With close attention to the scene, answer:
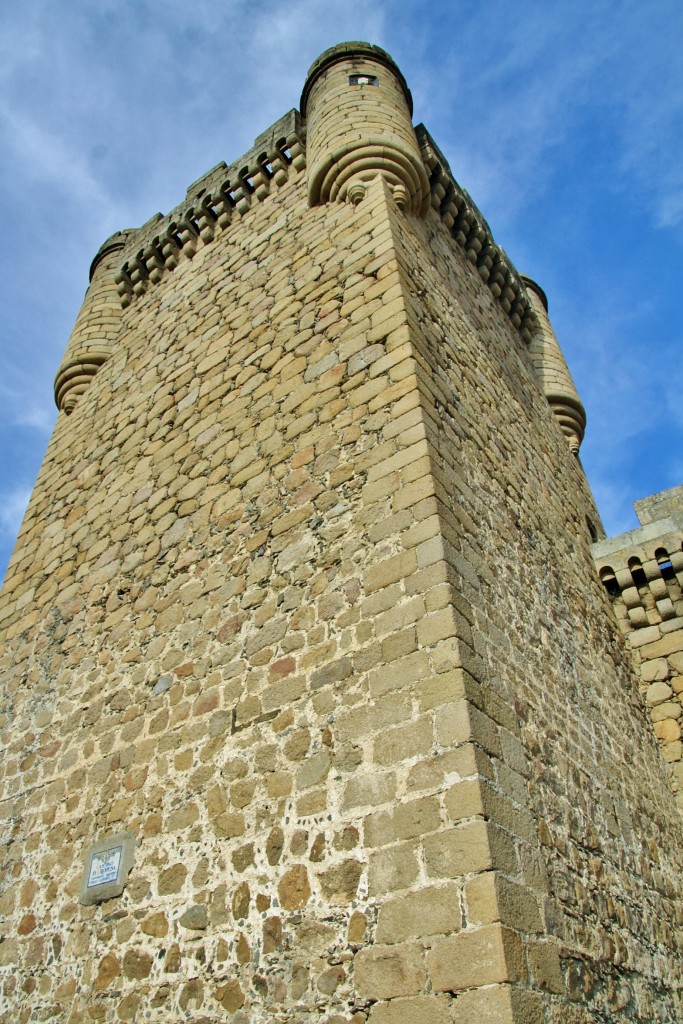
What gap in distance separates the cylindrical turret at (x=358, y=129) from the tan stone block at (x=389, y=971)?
16.2 feet

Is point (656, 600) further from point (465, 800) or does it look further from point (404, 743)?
point (465, 800)

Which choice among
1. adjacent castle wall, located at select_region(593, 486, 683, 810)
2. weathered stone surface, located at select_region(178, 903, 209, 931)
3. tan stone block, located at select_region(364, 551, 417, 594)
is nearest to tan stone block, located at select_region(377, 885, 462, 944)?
weathered stone surface, located at select_region(178, 903, 209, 931)

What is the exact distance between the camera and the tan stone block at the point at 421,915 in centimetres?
256

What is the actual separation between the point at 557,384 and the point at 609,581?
2980 millimetres

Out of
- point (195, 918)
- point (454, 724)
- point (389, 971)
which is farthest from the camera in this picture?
point (195, 918)

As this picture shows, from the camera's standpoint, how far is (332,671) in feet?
11.2

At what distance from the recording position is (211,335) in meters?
6.09

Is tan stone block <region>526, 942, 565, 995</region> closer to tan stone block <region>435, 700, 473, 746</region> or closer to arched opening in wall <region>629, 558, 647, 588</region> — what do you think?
tan stone block <region>435, 700, 473, 746</region>

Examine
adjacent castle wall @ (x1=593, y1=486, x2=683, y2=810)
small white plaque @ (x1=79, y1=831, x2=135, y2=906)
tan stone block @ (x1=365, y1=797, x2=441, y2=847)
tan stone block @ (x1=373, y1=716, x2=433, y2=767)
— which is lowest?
tan stone block @ (x1=365, y1=797, x2=441, y2=847)

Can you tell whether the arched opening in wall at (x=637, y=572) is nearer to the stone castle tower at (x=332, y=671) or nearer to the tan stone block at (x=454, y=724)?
the stone castle tower at (x=332, y=671)

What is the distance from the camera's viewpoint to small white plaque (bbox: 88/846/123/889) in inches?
147

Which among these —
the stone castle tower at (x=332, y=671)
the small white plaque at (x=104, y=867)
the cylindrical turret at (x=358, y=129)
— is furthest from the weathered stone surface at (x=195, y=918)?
the cylindrical turret at (x=358, y=129)

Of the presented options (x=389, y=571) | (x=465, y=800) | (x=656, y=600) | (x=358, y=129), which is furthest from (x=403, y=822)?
(x=358, y=129)

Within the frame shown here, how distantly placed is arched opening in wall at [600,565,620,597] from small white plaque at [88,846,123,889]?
4.87 m
